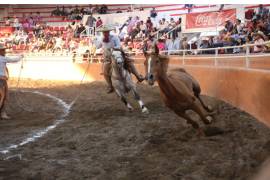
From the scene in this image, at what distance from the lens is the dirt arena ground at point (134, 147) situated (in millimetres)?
6219

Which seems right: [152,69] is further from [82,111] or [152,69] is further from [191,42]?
[191,42]

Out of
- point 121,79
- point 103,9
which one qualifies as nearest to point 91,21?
point 103,9

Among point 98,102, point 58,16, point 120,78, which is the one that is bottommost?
point 98,102

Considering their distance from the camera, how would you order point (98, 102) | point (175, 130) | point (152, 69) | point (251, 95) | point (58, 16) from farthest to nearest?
point (58, 16)
point (98, 102)
point (251, 95)
point (175, 130)
point (152, 69)

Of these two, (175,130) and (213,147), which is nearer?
(213,147)

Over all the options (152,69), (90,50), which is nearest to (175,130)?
(152,69)

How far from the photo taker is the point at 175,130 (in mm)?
8836

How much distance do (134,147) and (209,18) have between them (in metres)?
15.5

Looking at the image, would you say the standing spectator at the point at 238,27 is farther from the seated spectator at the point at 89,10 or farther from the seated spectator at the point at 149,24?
the seated spectator at the point at 89,10

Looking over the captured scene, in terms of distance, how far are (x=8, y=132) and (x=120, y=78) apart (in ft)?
11.5

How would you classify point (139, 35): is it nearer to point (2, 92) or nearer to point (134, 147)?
point (2, 92)

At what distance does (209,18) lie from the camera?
73.1 ft

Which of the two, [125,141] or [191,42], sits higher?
[191,42]

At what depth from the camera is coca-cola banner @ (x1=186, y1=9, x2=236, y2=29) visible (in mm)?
21125
